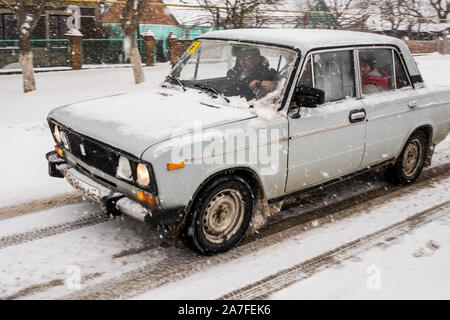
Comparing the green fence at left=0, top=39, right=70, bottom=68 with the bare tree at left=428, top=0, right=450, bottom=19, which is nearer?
the green fence at left=0, top=39, right=70, bottom=68

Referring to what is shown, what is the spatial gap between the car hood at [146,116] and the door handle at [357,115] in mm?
1161

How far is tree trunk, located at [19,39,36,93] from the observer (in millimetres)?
12875

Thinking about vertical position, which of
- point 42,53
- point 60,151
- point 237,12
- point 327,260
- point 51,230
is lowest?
point 327,260

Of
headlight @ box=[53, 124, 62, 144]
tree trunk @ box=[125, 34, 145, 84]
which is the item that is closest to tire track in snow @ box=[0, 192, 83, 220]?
headlight @ box=[53, 124, 62, 144]

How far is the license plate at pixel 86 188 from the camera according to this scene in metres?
3.94

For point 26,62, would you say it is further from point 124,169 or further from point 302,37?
point 124,169

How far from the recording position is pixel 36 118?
9.28 metres

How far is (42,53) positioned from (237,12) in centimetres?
917

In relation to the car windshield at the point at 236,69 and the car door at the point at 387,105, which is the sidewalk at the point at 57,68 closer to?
the car windshield at the point at 236,69

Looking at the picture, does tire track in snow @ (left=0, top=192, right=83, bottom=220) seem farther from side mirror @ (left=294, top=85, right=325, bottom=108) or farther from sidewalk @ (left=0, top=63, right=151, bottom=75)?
sidewalk @ (left=0, top=63, right=151, bottom=75)

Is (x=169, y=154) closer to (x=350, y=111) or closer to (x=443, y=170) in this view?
(x=350, y=111)

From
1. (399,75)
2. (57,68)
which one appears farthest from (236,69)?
(57,68)

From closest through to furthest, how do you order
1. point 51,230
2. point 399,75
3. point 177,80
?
point 51,230, point 177,80, point 399,75
